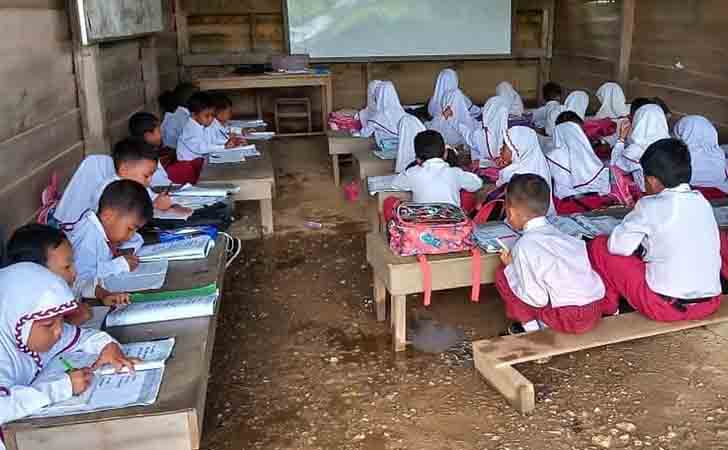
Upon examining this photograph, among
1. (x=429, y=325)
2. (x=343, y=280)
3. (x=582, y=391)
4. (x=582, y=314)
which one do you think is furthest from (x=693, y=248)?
(x=343, y=280)

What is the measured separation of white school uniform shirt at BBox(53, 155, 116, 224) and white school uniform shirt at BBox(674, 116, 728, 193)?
345cm

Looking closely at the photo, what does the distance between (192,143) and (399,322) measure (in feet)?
8.82

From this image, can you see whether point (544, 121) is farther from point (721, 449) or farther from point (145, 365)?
point (145, 365)

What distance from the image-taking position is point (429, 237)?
285cm

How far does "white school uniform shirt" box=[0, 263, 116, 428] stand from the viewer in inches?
66.7

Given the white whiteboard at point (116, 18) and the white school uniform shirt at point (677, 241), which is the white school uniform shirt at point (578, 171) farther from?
the white whiteboard at point (116, 18)

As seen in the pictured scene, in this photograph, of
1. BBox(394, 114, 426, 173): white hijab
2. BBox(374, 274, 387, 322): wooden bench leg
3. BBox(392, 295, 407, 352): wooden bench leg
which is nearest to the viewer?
BBox(392, 295, 407, 352): wooden bench leg

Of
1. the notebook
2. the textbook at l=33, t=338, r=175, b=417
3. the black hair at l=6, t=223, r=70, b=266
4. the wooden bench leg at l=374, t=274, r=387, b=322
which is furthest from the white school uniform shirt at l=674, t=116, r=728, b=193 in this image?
the black hair at l=6, t=223, r=70, b=266

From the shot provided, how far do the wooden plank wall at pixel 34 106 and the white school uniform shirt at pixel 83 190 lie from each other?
125 mm

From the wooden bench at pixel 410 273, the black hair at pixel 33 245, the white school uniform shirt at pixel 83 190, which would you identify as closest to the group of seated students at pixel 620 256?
the wooden bench at pixel 410 273

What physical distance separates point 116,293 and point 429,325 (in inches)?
59.4

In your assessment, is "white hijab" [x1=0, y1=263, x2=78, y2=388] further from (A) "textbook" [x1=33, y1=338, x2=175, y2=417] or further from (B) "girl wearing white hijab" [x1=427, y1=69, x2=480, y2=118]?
(B) "girl wearing white hijab" [x1=427, y1=69, x2=480, y2=118]

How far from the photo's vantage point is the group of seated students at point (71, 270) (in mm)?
1706

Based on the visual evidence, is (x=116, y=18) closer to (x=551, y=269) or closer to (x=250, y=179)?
(x=250, y=179)
